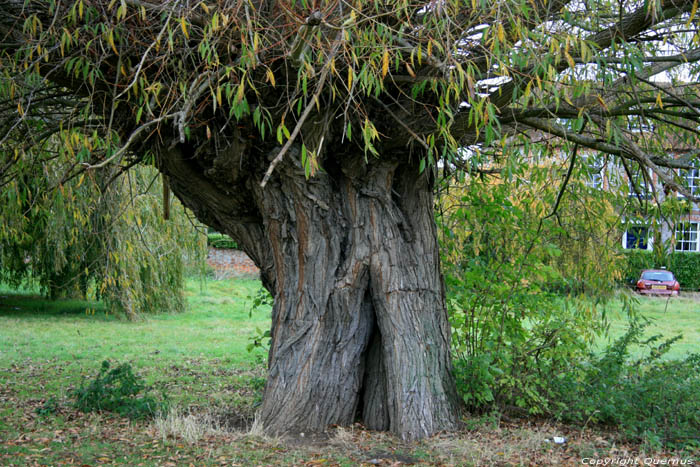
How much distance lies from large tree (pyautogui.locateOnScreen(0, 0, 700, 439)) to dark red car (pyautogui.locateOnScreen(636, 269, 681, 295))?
1829 cm

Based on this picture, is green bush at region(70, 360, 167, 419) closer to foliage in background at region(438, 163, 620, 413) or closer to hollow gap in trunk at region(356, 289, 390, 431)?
hollow gap in trunk at region(356, 289, 390, 431)

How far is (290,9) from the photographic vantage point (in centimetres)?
490

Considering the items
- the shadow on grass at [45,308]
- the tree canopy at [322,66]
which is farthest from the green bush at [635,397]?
the shadow on grass at [45,308]

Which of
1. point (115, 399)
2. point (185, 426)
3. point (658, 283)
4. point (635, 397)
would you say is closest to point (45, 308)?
point (115, 399)

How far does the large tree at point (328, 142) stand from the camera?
5.11 metres

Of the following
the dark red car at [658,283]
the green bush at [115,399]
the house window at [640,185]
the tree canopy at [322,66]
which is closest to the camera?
the tree canopy at [322,66]

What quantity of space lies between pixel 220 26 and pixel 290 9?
58 centimetres

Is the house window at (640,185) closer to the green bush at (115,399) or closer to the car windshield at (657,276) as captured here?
the green bush at (115,399)

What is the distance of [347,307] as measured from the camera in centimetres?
584

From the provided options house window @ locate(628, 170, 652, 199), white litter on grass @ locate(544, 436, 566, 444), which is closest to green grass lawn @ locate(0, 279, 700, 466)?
white litter on grass @ locate(544, 436, 566, 444)

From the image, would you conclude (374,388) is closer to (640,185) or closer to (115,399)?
(115,399)

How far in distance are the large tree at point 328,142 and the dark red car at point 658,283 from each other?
18289mm

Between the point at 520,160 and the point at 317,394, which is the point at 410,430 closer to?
the point at 317,394

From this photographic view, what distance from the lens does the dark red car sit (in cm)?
2258
